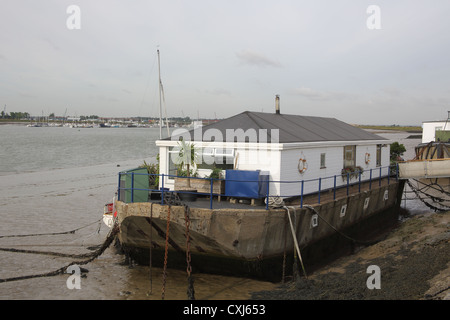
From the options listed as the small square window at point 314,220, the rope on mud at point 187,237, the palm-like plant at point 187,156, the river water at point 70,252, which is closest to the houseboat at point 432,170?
the small square window at point 314,220

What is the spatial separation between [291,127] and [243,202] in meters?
5.29

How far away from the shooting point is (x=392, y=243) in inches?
654

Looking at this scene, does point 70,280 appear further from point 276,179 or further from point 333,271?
point 333,271

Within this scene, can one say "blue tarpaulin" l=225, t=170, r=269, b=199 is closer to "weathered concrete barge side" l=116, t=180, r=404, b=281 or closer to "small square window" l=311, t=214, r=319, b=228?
"weathered concrete barge side" l=116, t=180, r=404, b=281

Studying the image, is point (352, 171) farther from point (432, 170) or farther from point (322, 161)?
point (432, 170)

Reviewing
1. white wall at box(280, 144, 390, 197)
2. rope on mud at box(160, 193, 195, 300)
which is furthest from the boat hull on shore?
rope on mud at box(160, 193, 195, 300)

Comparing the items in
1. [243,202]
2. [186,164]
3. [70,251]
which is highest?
[186,164]

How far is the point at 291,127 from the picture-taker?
17.9m

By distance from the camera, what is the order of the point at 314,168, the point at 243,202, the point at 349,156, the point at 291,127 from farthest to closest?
the point at 349,156
the point at 291,127
the point at 314,168
the point at 243,202

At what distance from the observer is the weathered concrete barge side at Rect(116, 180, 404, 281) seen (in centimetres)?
1255

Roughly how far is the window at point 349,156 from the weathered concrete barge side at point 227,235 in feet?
14.2

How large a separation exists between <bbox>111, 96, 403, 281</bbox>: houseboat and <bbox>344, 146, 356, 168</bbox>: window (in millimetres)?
672

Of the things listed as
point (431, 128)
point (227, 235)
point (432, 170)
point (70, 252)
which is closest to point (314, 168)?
point (227, 235)

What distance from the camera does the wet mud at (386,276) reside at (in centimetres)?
1066
